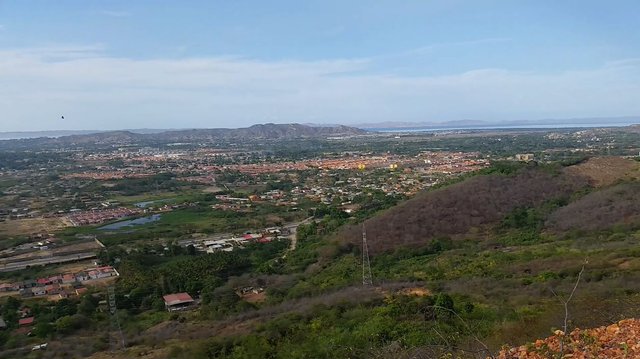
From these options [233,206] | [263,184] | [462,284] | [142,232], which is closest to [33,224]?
[142,232]

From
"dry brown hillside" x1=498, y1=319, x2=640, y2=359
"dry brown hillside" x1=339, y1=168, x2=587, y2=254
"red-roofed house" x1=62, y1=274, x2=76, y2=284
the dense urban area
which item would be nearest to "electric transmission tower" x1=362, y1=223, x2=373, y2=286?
the dense urban area

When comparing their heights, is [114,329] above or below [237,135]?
below

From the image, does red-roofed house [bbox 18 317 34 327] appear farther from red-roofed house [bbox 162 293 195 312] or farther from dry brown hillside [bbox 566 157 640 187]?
dry brown hillside [bbox 566 157 640 187]

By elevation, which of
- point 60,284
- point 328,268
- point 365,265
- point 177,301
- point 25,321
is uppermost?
point 365,265

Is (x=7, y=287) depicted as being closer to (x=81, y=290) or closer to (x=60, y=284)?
(x=60, y=284)

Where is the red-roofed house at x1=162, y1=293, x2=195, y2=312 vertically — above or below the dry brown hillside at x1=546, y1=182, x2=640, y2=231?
below

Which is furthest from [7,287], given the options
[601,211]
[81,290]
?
[601,211]

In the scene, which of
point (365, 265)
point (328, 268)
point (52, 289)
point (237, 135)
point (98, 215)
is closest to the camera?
point (365, 265)

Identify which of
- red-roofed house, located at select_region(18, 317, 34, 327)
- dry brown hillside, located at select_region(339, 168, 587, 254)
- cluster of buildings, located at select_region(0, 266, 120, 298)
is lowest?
cluster of buildings, located at select_region(0, 266, 120, 298)
